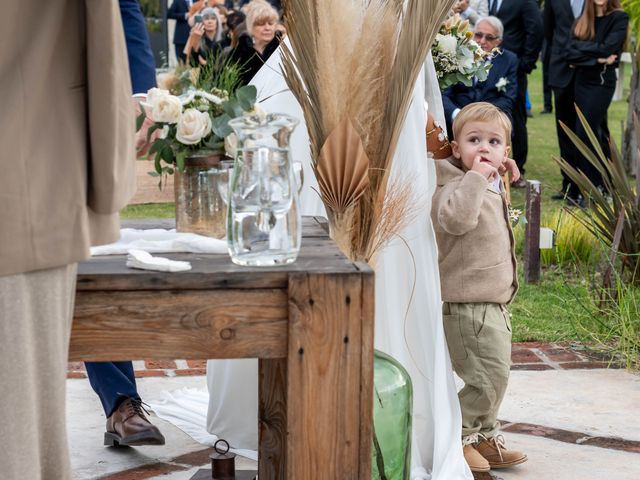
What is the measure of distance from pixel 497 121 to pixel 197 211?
49.1 inches

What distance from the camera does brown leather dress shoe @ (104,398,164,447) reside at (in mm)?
3838

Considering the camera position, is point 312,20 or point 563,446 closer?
point 312,20

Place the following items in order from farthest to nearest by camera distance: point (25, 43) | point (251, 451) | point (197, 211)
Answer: point (251, 451) → point (197, 211) → point (25, 43)

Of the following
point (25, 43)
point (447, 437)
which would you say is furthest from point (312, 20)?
point (447, 437)

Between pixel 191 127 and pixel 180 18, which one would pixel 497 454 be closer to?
pixel 191 127

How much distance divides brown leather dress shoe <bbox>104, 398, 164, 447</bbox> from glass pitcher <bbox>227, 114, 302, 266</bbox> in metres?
1.46

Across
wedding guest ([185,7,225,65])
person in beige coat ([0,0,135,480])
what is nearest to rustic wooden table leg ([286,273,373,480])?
person in beige coat ([0,0,135,480])

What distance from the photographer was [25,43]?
1.99 m

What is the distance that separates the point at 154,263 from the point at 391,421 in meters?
1.15

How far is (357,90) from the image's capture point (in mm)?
3109

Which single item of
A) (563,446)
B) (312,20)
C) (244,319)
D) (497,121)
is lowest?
(563,446)

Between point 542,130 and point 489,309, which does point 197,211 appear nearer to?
point 489,309

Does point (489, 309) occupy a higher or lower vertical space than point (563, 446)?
higher

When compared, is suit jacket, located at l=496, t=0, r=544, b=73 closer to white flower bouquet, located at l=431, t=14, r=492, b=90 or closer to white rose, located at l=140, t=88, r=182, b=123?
white flower bouquet, located at l=431, t=14, r=492, b=90
